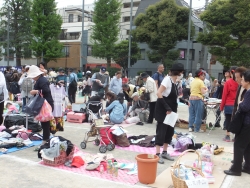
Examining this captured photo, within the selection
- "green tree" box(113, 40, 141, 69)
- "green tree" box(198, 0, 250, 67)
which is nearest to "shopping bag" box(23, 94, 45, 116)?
"green tree" box(198, 0, 250, 67)

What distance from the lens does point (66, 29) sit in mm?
41219

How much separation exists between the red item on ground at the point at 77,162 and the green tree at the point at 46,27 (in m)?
26.3

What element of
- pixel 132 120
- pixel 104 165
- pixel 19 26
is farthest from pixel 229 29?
pixel 19 26

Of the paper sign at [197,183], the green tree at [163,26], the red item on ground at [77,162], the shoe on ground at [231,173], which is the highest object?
the green tree at [163,26]

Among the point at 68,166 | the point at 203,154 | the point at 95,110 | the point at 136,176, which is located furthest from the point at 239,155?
the point at 95,110

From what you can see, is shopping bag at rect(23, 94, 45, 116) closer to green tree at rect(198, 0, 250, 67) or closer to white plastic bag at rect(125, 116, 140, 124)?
white plastic bag at rect(125, 116, 140, 124)

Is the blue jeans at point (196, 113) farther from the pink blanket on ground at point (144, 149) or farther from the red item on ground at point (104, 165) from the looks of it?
the red item on ground at point (104, 165)

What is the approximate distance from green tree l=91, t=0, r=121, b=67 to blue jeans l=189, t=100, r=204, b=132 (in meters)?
24.2

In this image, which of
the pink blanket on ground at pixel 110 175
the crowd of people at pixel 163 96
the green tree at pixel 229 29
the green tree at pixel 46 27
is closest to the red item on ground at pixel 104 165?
the pink blanket on ground at pixel 110 175

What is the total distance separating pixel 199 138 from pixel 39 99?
4.31 m

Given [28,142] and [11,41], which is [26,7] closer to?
[11,41]

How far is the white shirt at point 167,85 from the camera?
518 centimetres

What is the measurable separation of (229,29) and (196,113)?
16.9 metres

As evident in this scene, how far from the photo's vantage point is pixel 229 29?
2261 cm
